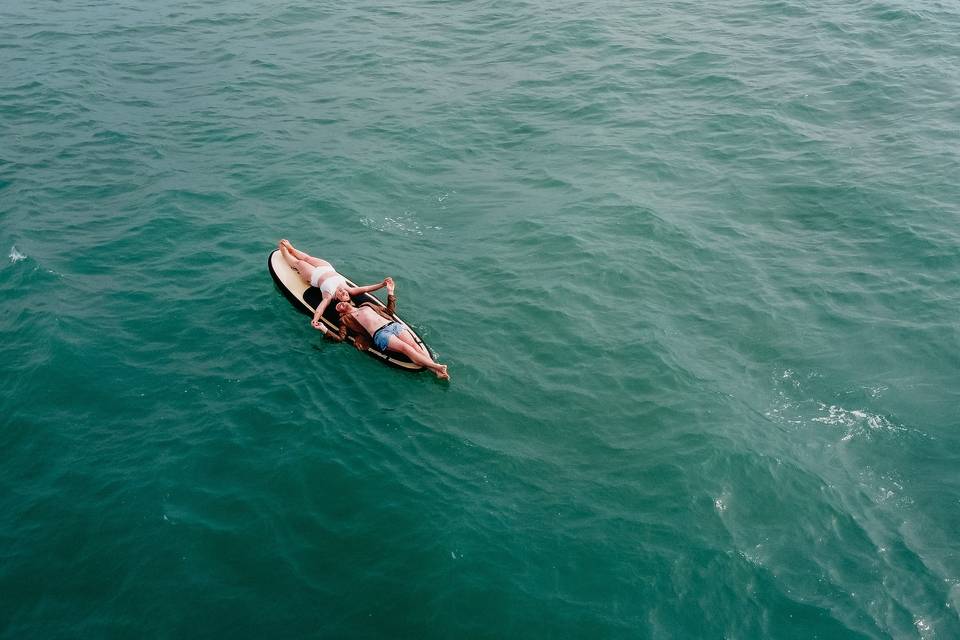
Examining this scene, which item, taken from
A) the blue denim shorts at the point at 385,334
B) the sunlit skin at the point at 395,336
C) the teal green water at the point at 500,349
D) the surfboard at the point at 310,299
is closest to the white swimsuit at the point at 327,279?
the surfboard at the point at 310,299

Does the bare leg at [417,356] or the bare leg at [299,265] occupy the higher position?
the bare leg at [299,265]

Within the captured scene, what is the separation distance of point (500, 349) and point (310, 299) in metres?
6.04

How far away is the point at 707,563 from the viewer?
1513cm

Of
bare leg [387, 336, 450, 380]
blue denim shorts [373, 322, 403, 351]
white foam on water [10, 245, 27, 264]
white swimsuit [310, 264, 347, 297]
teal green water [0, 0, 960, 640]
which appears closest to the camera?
teal green water [0, 0, 960, 640]

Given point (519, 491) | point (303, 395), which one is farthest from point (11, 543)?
point (519, 491)

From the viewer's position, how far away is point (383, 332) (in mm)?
19797

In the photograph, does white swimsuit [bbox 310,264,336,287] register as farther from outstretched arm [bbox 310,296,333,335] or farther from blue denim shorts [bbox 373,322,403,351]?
blue denim shorts [bbox 373,322,403,351]

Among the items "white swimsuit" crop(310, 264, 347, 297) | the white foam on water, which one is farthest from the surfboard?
the white foam on water

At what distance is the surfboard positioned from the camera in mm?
19822

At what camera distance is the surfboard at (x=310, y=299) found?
65.0ft

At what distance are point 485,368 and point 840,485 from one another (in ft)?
30.4

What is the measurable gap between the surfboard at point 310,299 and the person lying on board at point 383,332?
A: 0.22 meters

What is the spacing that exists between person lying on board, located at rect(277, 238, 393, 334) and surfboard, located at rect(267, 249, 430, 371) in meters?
0.20

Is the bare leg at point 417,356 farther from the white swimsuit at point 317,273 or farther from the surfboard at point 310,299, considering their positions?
the white swimsuit at point 317,273
